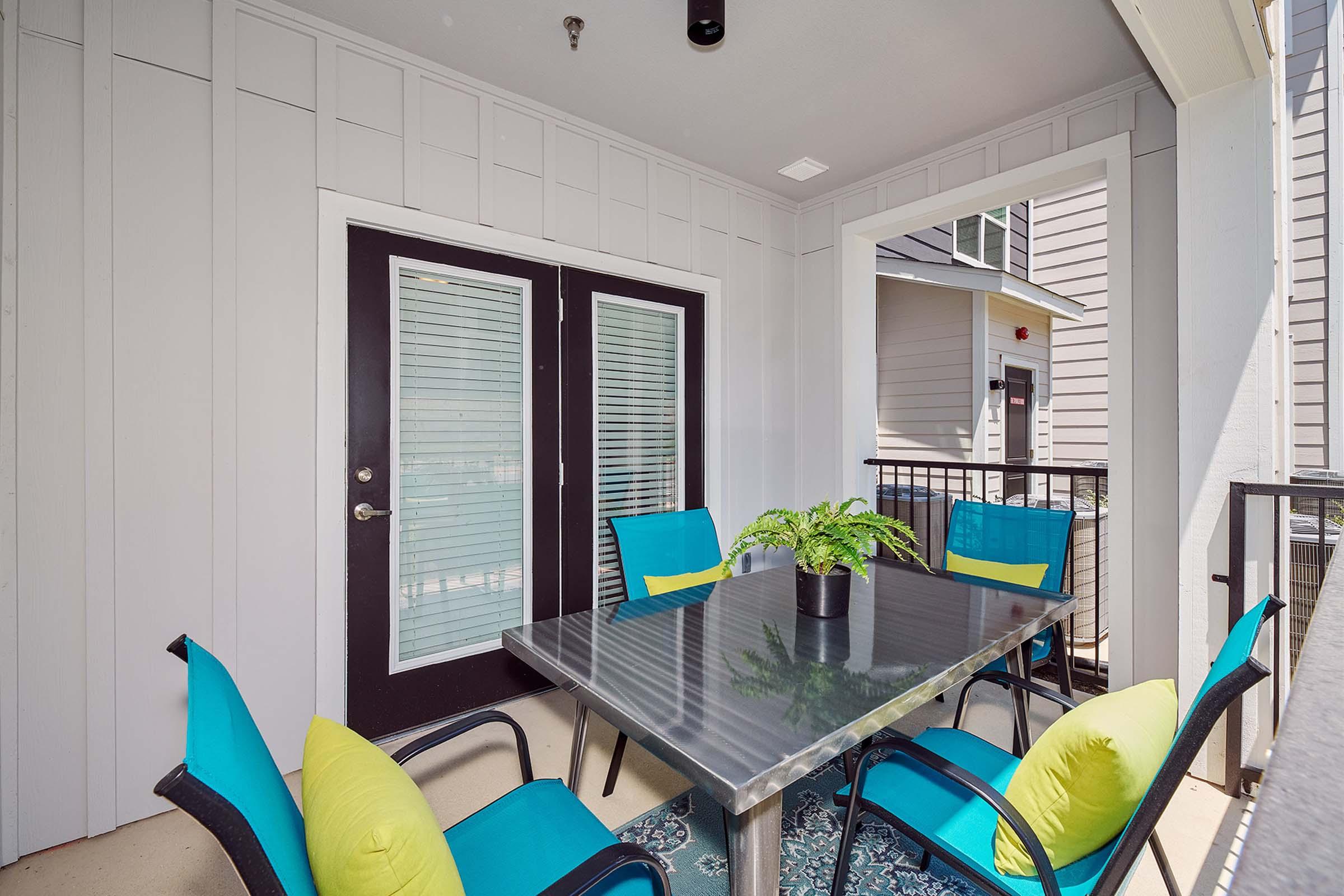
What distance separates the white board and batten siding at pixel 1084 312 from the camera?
21.1 ft

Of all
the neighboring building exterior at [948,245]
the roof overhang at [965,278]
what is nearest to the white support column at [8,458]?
the neighboring building exterior at [948,245]

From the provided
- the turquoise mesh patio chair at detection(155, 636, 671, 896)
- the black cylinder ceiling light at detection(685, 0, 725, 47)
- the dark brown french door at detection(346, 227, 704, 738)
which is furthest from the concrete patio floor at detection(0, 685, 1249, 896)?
the black cylinder ceiling light at detection(685, 0, 725, 47)

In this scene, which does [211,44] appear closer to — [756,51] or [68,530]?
[68,530]

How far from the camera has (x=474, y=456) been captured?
289cm

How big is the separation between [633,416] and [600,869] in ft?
8.72

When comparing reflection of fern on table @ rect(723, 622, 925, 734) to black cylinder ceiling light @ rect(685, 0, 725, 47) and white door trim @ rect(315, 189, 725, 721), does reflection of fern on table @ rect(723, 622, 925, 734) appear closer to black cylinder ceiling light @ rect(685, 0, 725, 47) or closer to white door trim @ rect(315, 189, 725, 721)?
white door trim @ rect(315, 189, 725, 721)

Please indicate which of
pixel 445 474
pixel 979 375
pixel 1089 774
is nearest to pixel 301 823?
pixel 1089 774

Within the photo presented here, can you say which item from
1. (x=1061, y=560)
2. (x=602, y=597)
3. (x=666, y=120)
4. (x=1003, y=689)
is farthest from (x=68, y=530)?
(x=1003, y=689)

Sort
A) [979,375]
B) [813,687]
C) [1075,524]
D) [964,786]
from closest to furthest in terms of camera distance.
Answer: [964,786] < [813,687] < [1075,524] < [979,375]

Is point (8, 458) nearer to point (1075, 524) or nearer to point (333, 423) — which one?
point (333, 423)

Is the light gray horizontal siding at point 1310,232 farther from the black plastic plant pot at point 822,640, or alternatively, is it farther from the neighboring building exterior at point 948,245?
the black plastic plant pot at point 822,640

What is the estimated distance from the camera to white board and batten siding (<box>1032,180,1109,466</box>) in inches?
253

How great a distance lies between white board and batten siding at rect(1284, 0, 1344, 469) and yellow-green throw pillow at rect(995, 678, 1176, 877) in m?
3.31

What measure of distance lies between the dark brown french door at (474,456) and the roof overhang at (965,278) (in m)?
2.39
